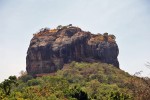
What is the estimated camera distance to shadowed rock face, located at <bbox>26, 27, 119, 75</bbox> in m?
102

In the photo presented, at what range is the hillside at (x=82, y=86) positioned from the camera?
50.7 m

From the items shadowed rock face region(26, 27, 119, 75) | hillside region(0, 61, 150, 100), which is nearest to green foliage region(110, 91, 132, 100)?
hillside region(0, 61, 150, 100)

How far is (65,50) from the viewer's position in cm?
10212

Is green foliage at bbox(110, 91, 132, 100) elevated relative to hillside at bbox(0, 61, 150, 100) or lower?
lower

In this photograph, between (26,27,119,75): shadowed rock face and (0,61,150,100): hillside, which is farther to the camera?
(26,27,119,75): shadowed rock face

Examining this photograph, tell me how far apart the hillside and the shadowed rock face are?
4.06 meters

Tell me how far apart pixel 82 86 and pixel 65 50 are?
84.9 feet

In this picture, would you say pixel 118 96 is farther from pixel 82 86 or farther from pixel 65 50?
pixel 65 50

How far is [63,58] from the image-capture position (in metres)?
102

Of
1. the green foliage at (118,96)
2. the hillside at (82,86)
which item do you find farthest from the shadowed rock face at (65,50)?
the green foliage at (118,96)

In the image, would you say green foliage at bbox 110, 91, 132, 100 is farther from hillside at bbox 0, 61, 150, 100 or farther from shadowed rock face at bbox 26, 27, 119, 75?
shadowed rock face at bbox 26, 27, 119, 75

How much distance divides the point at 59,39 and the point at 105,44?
13.5 meters

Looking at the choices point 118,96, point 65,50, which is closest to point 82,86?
point 65,50

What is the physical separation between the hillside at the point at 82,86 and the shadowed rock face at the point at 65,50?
4059mm
